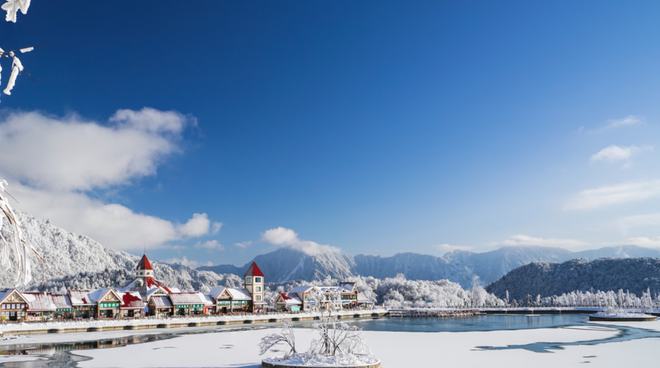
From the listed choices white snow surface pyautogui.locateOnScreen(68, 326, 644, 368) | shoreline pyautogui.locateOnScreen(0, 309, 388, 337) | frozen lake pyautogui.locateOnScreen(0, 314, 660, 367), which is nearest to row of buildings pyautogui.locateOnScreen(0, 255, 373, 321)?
shoreline pyautogui.locateOnScreen(0, 309, 388, 337)

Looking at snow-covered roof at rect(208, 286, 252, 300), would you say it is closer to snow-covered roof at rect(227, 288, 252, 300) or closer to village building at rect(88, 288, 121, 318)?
snow-covered roof at rect(227, 288, 252, 300)

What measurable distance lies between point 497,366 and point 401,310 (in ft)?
300

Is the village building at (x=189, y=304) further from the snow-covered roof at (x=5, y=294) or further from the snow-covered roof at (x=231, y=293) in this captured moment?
the snow-covered roof at (x=5, y=294)

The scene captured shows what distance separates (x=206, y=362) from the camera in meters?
37.3

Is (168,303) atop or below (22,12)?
below

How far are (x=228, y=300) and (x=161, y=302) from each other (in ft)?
47.9

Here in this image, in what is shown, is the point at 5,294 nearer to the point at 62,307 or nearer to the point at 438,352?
the point at 62,307

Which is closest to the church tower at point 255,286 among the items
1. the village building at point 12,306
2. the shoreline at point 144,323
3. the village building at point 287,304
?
the village building at point 287,304

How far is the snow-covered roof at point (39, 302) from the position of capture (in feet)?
259

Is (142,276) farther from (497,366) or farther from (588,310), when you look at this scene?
(588,310)

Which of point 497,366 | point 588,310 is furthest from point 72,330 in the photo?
point 588,310

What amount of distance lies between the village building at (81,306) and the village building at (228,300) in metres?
22.0

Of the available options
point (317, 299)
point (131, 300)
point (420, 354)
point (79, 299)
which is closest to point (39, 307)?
point (79, 299)

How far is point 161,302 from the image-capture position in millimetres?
92688
